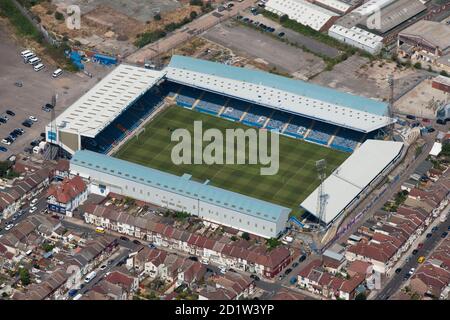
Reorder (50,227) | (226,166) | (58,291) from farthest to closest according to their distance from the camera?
1. (226,166)
2. (50,227)
3. (58,291)

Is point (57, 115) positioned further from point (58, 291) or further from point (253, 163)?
point (58, 291)

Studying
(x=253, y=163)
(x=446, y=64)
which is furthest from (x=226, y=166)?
(x=446, y=64)

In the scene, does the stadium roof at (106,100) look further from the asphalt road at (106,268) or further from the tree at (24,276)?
the tree at (24,276)

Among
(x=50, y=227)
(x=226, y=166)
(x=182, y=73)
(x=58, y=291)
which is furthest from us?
(x=182, y=73)

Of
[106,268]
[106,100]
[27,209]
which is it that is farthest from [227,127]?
[106,268]

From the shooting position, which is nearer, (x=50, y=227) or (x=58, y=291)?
(x=58, y=291)

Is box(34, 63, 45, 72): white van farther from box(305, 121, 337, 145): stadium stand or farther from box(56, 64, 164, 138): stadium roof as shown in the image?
box(305, 121, 337, 145): stadium stand

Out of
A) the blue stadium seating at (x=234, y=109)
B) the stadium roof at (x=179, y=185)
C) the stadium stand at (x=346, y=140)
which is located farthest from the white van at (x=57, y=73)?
the stadium stand at (x=346, y=140)
